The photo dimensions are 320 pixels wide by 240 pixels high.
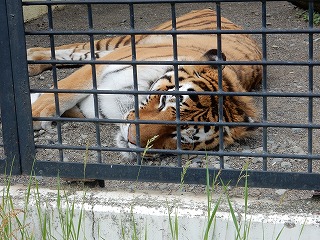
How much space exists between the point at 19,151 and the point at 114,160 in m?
0.76

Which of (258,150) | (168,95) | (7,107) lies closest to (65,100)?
(168,95)

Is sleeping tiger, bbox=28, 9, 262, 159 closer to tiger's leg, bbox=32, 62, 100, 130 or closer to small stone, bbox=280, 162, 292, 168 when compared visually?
tiger's leg, bbox=32, 62, 100, 130

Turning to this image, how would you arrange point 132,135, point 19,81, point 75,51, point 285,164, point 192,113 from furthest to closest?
point 75,51, point 192,113, point 132,135, point 285,164, point 19,81

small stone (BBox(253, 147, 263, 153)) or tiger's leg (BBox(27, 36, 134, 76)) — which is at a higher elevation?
tiger's leg (BBox(27, 36, 134, 76))

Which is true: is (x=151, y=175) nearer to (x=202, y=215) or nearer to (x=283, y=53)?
(x=202, y=215)

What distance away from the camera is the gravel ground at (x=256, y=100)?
3123 mm

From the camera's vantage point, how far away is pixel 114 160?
3502mm

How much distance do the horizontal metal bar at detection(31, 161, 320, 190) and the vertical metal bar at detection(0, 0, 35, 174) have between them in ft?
0.25

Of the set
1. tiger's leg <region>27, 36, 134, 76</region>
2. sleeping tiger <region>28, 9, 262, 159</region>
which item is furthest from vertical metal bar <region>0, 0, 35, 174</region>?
tiger's leg <region>27, 36, 134, 76</region>

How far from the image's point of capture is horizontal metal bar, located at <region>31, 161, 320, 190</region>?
2.61m

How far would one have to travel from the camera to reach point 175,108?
11.6 feet

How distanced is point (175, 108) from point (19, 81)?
Answer: 3.32 feet

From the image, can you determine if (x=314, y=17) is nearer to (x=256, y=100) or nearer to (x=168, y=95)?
(x=256, y=100)

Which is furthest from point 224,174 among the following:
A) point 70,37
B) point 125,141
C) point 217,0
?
point 70,37
